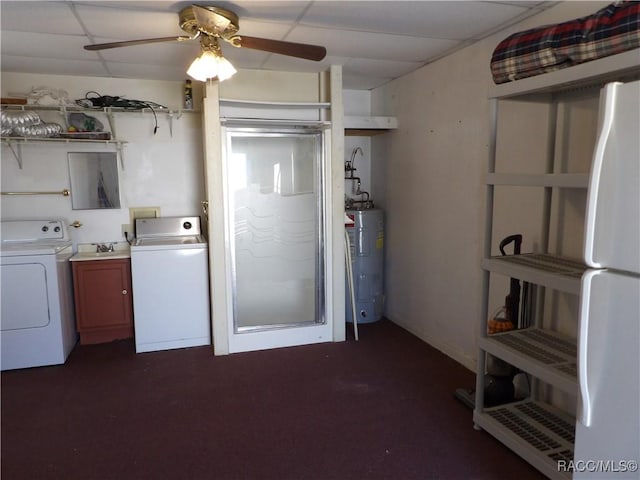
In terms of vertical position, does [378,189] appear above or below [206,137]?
below

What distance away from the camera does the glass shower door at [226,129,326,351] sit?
3.69 m

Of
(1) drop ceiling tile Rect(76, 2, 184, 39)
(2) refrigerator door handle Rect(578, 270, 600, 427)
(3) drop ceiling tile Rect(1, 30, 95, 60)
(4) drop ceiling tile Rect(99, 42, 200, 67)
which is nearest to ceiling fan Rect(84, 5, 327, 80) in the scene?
(1) drop ceiling tile Rect(76, 2, 184, 39)

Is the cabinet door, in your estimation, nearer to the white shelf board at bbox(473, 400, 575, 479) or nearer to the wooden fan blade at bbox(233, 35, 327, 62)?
the wooden fan blade at bbox(233, 35, 327, 62)

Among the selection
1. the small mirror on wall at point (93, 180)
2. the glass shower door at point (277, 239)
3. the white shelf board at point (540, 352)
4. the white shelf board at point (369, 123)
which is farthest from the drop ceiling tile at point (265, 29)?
the white shelf board at point (540, 352)

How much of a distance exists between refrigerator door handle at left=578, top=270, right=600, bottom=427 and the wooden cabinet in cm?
335

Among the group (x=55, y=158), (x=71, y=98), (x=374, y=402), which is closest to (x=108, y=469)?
(x=374, y=402)

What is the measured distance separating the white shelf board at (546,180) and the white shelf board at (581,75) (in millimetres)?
384

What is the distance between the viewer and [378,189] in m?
4.50

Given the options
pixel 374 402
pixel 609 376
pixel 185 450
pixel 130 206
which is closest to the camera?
pixel 609 376

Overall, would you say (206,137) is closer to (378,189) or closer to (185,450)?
(378,189)

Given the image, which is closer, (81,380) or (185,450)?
(185,450)

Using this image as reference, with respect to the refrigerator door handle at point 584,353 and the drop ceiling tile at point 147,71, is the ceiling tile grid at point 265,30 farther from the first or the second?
the refrigerator door handle at point 584,353

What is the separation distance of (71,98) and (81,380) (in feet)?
7.68

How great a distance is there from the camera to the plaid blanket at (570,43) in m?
1.59
